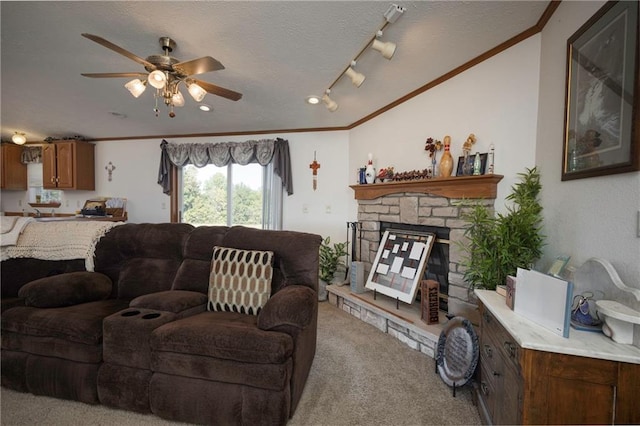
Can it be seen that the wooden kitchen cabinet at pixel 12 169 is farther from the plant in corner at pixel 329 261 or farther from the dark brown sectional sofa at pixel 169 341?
the plant in corner at pixel 329 261

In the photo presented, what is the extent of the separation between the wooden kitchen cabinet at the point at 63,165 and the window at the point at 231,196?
1876 millimetres

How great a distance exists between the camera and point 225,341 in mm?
1395

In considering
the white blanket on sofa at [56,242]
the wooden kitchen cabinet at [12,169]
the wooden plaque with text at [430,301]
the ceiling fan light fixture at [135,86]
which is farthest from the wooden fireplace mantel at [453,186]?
the wooden kitchen cabinet at [12,169]

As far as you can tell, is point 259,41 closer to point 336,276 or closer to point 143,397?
point 143,397

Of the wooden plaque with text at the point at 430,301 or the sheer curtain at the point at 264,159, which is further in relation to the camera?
the sheer curtain at the point at 264,159

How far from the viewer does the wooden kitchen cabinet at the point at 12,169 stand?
15.9ft

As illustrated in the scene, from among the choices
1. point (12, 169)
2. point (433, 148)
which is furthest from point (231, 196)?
point (12, 169)

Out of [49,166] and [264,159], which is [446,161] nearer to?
[264,159]

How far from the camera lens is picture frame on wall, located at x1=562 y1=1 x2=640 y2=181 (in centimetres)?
108

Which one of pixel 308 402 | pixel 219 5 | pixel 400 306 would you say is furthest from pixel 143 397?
pixel 219 5

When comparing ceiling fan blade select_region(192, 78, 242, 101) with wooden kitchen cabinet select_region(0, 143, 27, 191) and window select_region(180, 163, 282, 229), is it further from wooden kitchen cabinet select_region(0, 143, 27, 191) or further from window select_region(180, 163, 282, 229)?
wooden kitchen cabinet select_region(0, 143, 27, 191)

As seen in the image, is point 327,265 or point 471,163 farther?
point 327,265

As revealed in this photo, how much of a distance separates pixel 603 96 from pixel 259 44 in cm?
207

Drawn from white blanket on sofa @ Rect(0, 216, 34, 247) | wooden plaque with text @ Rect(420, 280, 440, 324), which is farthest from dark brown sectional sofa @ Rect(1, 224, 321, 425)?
wooden plaque with text @ Rect(420, 280, 440, 324)
